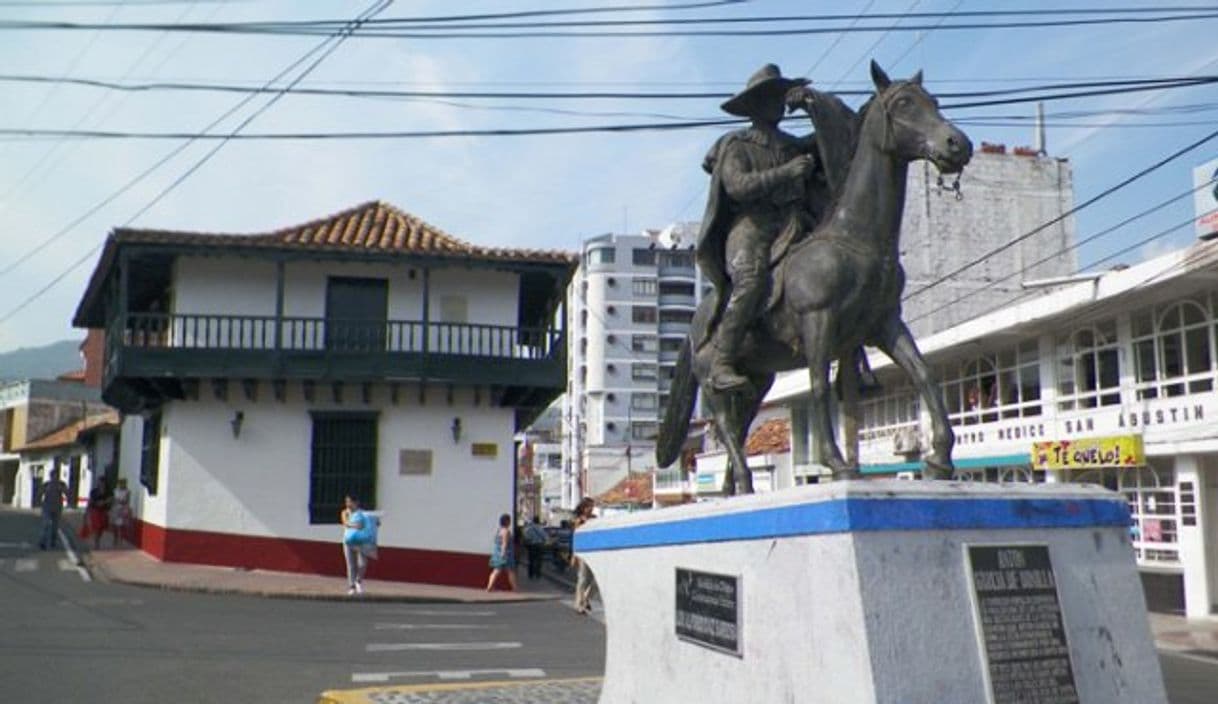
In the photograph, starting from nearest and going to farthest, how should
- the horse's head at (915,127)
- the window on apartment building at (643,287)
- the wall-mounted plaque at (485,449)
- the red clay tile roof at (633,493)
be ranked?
the horse's head at (915,127), the wall-mounted plaque at (485,449), the red clay tile roof at (633,493), the window on apartment building at (643,287)

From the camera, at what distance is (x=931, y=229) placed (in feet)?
111

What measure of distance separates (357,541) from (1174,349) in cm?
1380

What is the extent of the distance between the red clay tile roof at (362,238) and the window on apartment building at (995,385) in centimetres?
908

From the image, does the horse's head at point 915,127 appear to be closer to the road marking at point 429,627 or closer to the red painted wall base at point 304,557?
the road marking at point 429,627

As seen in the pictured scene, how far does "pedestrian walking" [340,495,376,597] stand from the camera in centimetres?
1786

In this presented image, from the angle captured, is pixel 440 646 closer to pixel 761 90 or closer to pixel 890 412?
pixel 761 90

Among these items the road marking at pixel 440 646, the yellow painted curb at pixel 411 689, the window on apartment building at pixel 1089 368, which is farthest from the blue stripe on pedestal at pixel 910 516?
the window on apartment building at pixel 1089 368

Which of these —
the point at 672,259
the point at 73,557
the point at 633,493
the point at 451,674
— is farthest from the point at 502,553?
the point at 672,259

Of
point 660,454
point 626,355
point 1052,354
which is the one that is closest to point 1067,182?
point 1052,354

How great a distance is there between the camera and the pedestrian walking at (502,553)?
1981 cm

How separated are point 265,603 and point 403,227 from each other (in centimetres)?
995

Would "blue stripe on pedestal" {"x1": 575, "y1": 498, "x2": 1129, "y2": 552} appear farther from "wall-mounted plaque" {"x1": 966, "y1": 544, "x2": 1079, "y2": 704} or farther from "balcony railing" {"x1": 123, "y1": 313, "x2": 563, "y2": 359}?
"balcony railing" {"x1": 123, "y1": 313, "x2": 563, "y2": 359}

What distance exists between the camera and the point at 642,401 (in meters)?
82.5

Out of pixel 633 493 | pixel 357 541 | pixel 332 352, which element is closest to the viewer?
pixel 357 541
